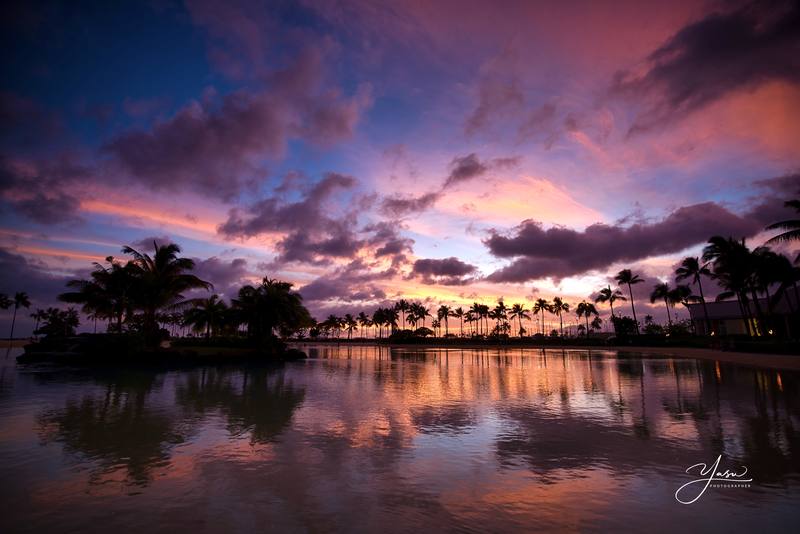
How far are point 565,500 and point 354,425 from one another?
6.81m

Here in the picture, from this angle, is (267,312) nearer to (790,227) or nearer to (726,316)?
(790,227)

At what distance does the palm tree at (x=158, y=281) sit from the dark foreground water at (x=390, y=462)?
58.3 ft

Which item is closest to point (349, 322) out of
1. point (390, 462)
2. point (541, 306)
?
point (541, 306)

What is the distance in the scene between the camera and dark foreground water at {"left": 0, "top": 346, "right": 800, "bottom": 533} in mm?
6113

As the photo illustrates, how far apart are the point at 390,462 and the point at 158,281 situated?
1281 inches

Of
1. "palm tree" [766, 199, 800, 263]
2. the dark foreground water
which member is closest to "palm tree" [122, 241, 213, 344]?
the dark foreground water

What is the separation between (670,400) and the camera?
16719mm

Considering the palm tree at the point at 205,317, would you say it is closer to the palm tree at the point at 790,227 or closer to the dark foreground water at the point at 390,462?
the dark foreground water at the point at 390,462

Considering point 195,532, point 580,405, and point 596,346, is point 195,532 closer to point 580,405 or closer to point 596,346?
point 580,405

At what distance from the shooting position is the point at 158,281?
34.5 meters

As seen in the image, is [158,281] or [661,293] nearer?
[158,281]

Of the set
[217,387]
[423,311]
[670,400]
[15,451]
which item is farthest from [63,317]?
[670,400]

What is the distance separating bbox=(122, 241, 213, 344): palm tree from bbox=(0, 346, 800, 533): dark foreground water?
1777 cm

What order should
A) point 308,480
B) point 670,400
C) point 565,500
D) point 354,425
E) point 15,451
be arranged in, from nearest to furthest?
point 565,500, point 308,480, point 15,451, point 354,425, point 670,400
